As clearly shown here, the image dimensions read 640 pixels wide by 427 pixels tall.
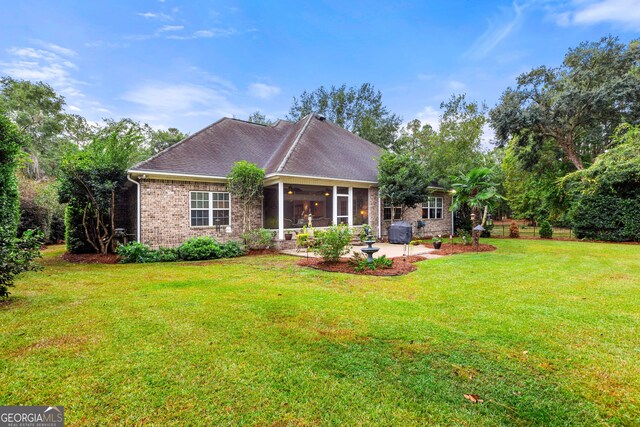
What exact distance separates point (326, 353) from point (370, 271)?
4.55m

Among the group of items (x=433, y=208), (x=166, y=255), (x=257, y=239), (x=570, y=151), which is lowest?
(x=166, y=255)

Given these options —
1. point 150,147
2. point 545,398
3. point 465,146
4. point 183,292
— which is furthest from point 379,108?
point 545,398

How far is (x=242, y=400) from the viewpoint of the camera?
2340 mm

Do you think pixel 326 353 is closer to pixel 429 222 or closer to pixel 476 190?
pixel 476 190

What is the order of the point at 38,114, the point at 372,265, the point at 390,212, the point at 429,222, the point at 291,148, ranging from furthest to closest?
the point at 38,114 → the point at 429,222 → the point at 390,212 → the point at 291,148 → the point at 372,265

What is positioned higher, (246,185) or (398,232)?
(246,185)

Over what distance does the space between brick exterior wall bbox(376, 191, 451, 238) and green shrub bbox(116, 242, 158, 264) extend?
34.8ft

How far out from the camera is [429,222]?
18203 millimetres

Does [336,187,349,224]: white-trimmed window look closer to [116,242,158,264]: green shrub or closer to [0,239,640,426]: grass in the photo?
[116,242,158,264]: green shrub

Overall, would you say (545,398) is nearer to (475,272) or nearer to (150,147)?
(475,272)

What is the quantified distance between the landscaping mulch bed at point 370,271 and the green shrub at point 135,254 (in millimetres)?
5282

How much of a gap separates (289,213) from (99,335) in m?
10.4

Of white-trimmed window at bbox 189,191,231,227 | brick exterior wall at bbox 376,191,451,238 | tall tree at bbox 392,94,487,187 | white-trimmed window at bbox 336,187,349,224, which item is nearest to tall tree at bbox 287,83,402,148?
tall tree at bbox 392,94,487,187

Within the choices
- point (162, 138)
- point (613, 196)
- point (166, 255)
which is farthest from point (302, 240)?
point (162, 138)
